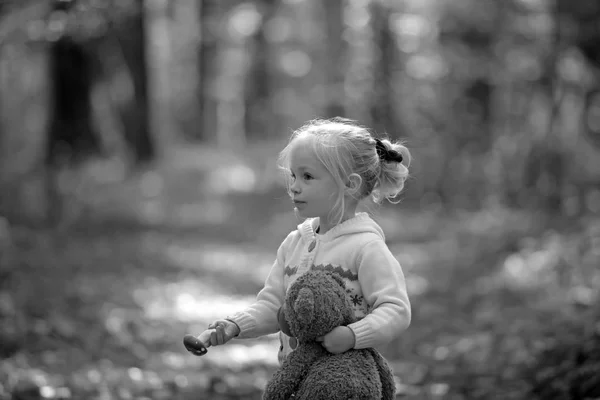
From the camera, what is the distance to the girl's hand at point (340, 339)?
2859 millimetres

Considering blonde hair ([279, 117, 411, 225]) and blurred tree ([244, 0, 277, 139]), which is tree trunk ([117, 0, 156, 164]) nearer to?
blurred tree ([244, 0, 277, 139])

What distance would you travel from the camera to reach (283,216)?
17.7 m

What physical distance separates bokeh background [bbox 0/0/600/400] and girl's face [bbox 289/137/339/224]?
0.40 meters

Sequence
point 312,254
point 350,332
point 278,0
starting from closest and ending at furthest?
1. point 350,332
2. point 312,254
3. point 278,0

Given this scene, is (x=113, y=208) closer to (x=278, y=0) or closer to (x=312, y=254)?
(x=312, y=254)

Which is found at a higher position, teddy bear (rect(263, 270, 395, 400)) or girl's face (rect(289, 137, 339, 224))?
girl's face (rect(289, 137, 339, 224))

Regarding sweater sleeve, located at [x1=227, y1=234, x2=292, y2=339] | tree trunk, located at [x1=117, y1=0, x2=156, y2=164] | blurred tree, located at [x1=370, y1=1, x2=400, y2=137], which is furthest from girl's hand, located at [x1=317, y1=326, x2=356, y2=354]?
tree trunk, located at [x1=117, y1=0, x2=156, y2=164]

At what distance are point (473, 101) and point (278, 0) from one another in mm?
8950

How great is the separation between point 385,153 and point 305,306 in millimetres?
815

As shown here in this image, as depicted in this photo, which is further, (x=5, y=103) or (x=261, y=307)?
(x=5, y=103)

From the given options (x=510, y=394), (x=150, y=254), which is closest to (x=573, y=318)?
(x=510, y=394)

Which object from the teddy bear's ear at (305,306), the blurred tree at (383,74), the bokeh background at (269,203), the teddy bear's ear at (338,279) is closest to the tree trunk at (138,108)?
the bokeh background at (269,203)

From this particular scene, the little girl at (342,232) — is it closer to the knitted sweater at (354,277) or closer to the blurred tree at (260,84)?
the knitted sweater at (354,277)

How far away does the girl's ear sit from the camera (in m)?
3.13
